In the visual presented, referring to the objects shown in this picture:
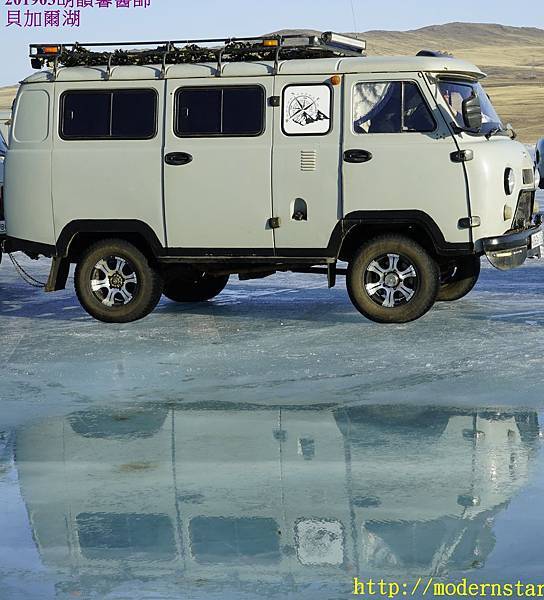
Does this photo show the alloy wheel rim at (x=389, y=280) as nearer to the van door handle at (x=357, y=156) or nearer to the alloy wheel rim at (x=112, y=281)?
the van door handle at (x=357, y=156)

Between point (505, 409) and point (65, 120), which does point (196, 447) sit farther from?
point (65, 120)

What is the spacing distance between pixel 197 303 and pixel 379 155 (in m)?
3.08

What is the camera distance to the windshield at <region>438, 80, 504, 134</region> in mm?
11320

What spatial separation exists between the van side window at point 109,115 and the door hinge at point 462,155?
2.60 meters

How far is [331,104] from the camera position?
1141 cm

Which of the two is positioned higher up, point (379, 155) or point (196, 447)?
point (379, 155)

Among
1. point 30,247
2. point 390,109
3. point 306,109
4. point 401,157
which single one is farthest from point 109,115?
point 401,157

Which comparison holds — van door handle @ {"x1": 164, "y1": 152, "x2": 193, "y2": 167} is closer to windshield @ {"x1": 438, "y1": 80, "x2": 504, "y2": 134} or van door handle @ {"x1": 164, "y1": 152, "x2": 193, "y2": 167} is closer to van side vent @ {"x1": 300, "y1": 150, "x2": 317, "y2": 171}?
van side vent @ {"x1": 300, "y1": 150, "x2": 317, "y2": 171}


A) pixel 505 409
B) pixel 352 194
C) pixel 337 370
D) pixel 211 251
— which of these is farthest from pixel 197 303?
pixel 505 409

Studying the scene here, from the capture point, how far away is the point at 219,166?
11625 millimetres

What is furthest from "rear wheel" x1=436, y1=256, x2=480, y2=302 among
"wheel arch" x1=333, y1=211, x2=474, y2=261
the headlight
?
the headlight

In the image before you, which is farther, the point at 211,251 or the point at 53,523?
the point at 211,251

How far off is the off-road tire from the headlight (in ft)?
10.2

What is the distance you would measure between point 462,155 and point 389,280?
1280mm
